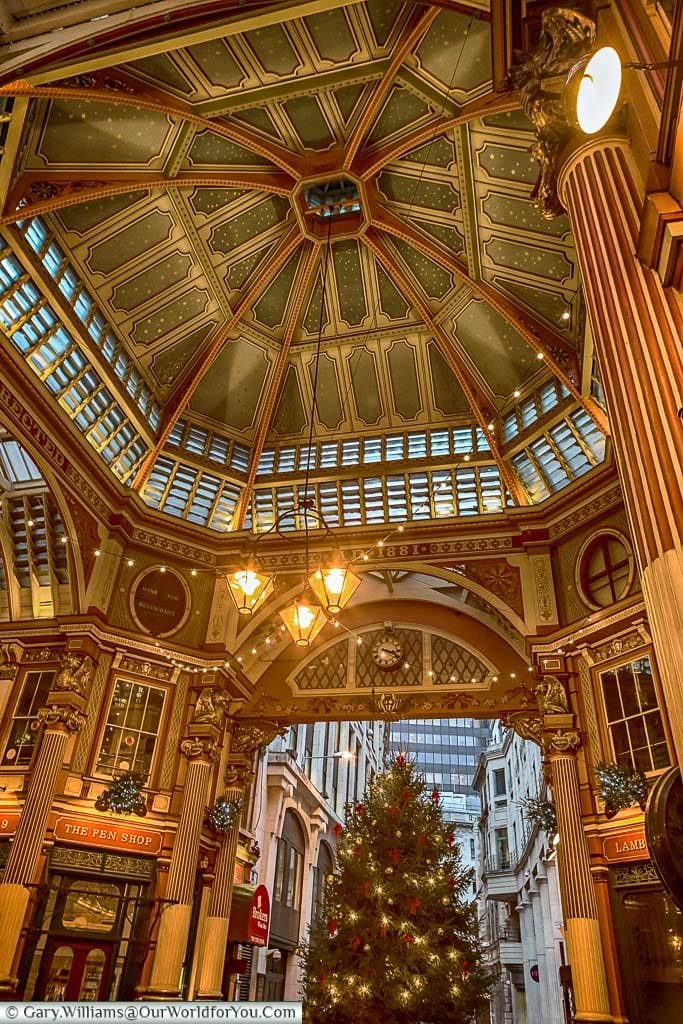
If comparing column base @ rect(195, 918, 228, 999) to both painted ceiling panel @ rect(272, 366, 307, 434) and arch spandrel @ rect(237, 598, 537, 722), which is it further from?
painted ceiling panel @ rect(272, 366, 307, 434)

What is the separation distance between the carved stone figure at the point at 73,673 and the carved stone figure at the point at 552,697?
25.4ft

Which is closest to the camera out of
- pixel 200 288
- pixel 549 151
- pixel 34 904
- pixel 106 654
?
pixel 549 151

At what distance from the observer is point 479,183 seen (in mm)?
12758

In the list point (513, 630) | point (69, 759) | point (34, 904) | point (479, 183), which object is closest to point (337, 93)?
point (479, 183)

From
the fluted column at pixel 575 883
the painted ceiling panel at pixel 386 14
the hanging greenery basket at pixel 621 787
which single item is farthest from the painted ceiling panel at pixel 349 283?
the hanging greenery basket at pixel 621 787

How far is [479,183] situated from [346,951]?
13087 millimetres

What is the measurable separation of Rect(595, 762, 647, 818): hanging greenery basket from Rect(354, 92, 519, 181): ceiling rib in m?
9.88

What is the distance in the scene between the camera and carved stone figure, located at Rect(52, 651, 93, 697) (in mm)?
11797

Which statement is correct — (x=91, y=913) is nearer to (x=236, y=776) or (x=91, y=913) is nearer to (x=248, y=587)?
(x=236, y=776)

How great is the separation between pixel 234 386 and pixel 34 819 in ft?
31.6

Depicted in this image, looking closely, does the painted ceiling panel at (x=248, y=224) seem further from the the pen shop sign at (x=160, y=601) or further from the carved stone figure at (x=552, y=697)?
the carved stone figure at (x=552, y=697)

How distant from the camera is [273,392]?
52.1 ft

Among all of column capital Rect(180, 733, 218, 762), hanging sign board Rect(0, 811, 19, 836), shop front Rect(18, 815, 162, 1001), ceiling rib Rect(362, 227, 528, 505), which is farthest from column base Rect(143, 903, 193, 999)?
ceiling rib Rect(362, 227, 528, 505)

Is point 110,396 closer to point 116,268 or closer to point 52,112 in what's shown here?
point 116,268
